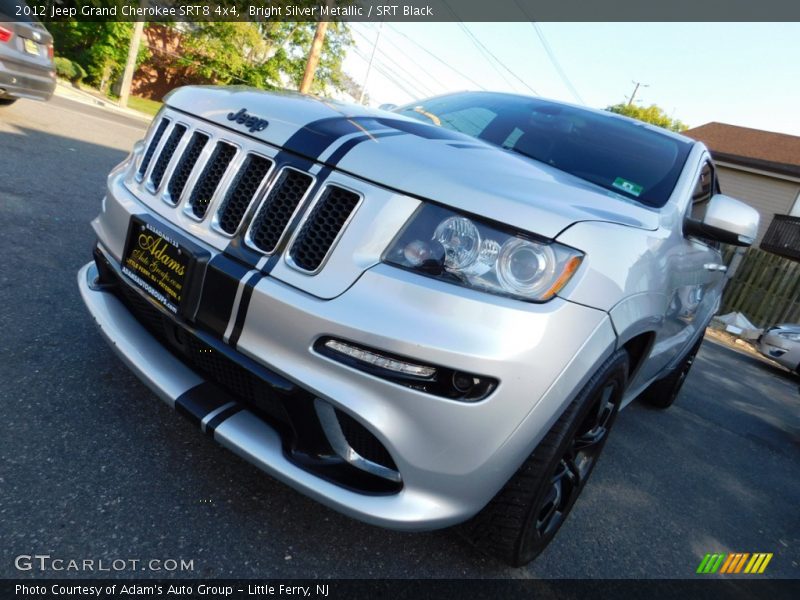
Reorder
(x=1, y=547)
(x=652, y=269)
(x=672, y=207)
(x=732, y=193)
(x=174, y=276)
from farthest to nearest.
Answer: (x=732, y=193) < (x=672, y=207) < (x=652, y=269) < (x=174, y=276) < (x=1, y=547)

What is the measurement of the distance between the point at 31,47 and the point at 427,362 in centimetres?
690

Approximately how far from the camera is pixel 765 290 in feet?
39.8

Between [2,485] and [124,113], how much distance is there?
15260 mm

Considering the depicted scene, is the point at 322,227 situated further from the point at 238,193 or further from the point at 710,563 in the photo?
the point at 710,563

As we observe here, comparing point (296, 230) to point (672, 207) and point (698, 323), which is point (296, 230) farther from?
point (698, 323)

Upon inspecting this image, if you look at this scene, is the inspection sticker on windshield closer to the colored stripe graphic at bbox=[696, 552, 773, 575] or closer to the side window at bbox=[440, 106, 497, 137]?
the side window at bbox=[440, 106, 497, 137]

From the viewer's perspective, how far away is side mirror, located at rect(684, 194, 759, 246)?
2.36m

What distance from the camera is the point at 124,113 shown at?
14.8 metres

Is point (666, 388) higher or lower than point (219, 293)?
lower

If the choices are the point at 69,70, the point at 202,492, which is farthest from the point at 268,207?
the point at 69,70

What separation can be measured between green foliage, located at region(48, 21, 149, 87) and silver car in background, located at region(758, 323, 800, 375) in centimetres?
1864

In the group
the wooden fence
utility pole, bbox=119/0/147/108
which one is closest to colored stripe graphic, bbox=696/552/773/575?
the wooden fence

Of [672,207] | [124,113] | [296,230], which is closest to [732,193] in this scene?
[124,113]

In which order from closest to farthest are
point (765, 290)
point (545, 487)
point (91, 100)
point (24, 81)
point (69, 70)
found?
1. point (545, 487)
2. point (24, 81)
3. point (765, 290)
4. point (91, 100)
5. point (69, 70)
